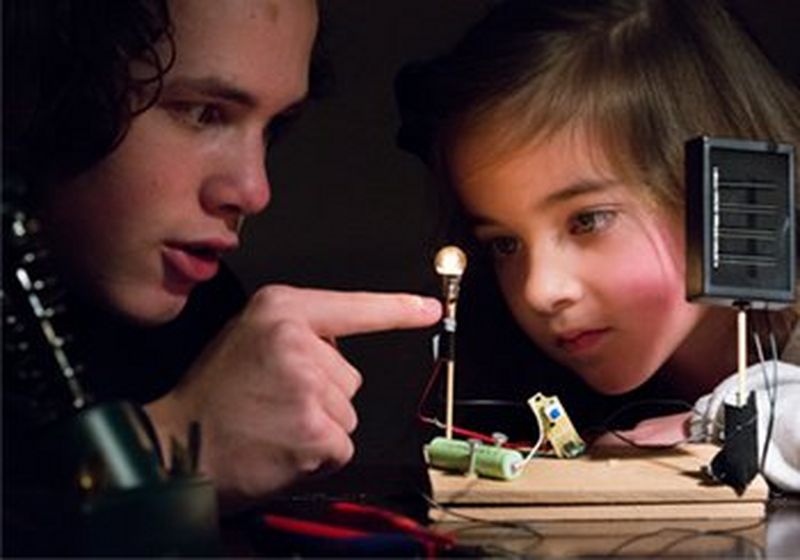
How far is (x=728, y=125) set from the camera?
1399 millimetres

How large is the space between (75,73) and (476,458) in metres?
0.45

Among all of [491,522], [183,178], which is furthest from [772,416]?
[183,178]

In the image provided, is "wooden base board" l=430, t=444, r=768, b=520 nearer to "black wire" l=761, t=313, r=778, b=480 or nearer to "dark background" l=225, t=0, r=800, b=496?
"black wire" l=761, t=313, r=778, b=480

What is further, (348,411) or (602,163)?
(602,163)

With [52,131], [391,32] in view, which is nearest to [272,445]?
[52,131]

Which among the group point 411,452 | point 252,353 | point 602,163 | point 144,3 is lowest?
point 411,452

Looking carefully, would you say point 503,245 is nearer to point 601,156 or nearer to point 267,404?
point 601,156

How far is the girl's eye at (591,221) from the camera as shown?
4.28ft

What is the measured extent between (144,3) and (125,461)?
0.52 m

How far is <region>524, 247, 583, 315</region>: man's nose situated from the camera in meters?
1.28

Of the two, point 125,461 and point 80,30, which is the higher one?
point 80,30

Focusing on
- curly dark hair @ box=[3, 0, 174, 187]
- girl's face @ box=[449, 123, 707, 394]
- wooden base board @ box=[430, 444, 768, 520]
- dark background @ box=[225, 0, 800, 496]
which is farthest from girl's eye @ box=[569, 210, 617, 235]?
curly dark hair @ box=[3, 0, 174, 187]

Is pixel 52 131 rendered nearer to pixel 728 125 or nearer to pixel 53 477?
pixel 53 477

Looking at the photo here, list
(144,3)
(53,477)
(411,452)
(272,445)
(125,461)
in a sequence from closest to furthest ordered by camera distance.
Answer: (125,461) → (53,477) → (272,445) → (144,3) → (411,452)
